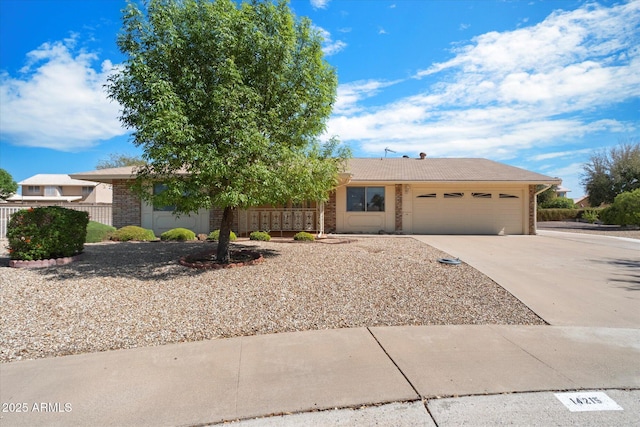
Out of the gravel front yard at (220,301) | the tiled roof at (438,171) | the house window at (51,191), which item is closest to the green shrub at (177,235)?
the gravel front yard at (220,301)

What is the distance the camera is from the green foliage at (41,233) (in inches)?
294

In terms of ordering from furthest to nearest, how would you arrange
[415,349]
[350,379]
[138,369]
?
[415,349]
[138,369]
[350,379]

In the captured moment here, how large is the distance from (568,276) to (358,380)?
6633 millimetres

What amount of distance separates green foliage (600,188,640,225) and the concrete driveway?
12094 millimetres

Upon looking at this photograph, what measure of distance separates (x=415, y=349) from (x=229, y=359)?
2160mm

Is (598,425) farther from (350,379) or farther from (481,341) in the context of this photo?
(350,379)

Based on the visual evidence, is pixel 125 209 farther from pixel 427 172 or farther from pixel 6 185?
pixel 6 185

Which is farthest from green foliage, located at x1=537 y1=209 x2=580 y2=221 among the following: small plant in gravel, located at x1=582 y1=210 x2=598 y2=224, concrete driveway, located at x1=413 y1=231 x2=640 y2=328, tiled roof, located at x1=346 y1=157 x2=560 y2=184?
concrete driveway, located at x1=413 y1=231 x2=640 y2=328

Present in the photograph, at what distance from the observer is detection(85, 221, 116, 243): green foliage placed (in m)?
12.0

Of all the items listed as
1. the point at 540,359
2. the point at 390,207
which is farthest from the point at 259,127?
the point at 390,207

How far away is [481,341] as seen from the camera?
14.5 ft

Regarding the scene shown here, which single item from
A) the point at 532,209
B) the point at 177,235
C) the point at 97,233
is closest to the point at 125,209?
the point at 97,233

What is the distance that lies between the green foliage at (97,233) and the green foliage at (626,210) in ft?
92.4

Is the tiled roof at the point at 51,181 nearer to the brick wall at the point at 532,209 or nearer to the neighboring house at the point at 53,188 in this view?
the neighboring house at the point at 53,188
